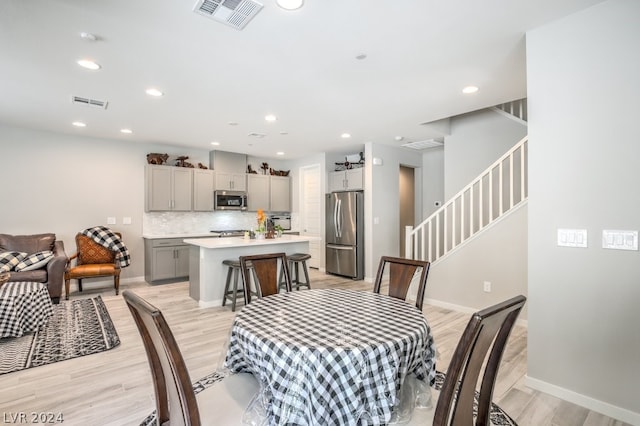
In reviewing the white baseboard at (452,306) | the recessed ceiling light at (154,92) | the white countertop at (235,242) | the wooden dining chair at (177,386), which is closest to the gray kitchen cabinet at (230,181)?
the white countertop at (235,242)

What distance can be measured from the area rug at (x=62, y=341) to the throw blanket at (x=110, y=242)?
1.15 metres

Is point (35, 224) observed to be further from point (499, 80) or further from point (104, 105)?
point (499, 80)

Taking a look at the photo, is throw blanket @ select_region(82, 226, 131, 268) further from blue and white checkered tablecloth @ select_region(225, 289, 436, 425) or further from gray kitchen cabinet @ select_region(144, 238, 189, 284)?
blue and white checkered tablecloth @ select_region(225, 289, 436, 425)

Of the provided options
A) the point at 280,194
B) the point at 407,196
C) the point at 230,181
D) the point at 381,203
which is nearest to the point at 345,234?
the point at 381,203

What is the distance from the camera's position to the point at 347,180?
6.47m

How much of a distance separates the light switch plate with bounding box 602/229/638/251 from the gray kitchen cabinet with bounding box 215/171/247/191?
6029 mm

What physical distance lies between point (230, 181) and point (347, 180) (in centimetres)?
244

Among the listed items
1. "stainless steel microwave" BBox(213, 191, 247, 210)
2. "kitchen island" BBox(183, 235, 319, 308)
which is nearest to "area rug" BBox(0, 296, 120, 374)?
"kitchen island" BBox(183, 235, 319, 308)

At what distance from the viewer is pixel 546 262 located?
229cm

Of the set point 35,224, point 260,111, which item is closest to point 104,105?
point 260,111

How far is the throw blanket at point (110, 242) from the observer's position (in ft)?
17.0

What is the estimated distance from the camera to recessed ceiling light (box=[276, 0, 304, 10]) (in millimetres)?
1987

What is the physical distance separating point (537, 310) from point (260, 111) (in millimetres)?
3567

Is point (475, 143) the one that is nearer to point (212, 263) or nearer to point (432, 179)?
point (432, 179)
